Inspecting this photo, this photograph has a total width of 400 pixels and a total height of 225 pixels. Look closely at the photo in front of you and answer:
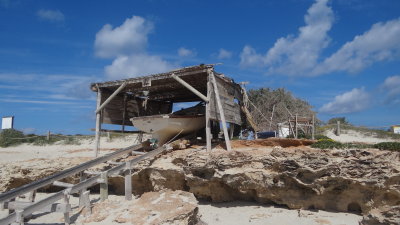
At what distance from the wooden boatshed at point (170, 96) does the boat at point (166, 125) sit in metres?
1.30

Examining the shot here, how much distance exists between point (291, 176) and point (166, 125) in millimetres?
5910

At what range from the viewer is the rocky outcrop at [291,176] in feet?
27.1

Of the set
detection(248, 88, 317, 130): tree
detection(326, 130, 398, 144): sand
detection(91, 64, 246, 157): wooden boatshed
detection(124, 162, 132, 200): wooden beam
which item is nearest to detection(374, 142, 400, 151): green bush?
detection(91, 64, 246, 157): wooden boatshed

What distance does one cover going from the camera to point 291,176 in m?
9.13

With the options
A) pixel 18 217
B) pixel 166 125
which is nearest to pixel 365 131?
pixel 166 125

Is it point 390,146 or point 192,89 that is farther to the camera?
point 192,89

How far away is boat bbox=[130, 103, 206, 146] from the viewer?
43.2 feet

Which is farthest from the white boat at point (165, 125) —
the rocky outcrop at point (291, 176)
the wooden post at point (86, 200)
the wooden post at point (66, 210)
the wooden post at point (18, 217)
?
the wooden post at point (18, 217)

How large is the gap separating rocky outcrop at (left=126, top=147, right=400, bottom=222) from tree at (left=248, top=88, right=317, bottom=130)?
13.5 meters

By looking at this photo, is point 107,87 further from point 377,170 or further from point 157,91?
point 377,170

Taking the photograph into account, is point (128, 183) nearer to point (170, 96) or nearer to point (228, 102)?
point (228, 102)

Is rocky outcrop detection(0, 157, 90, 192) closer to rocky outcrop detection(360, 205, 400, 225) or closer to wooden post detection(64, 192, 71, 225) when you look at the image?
wooden post detection(64, 192, 71, 225)

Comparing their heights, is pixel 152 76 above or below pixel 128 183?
above

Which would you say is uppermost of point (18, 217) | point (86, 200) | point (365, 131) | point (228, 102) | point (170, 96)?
point (170, 96)
